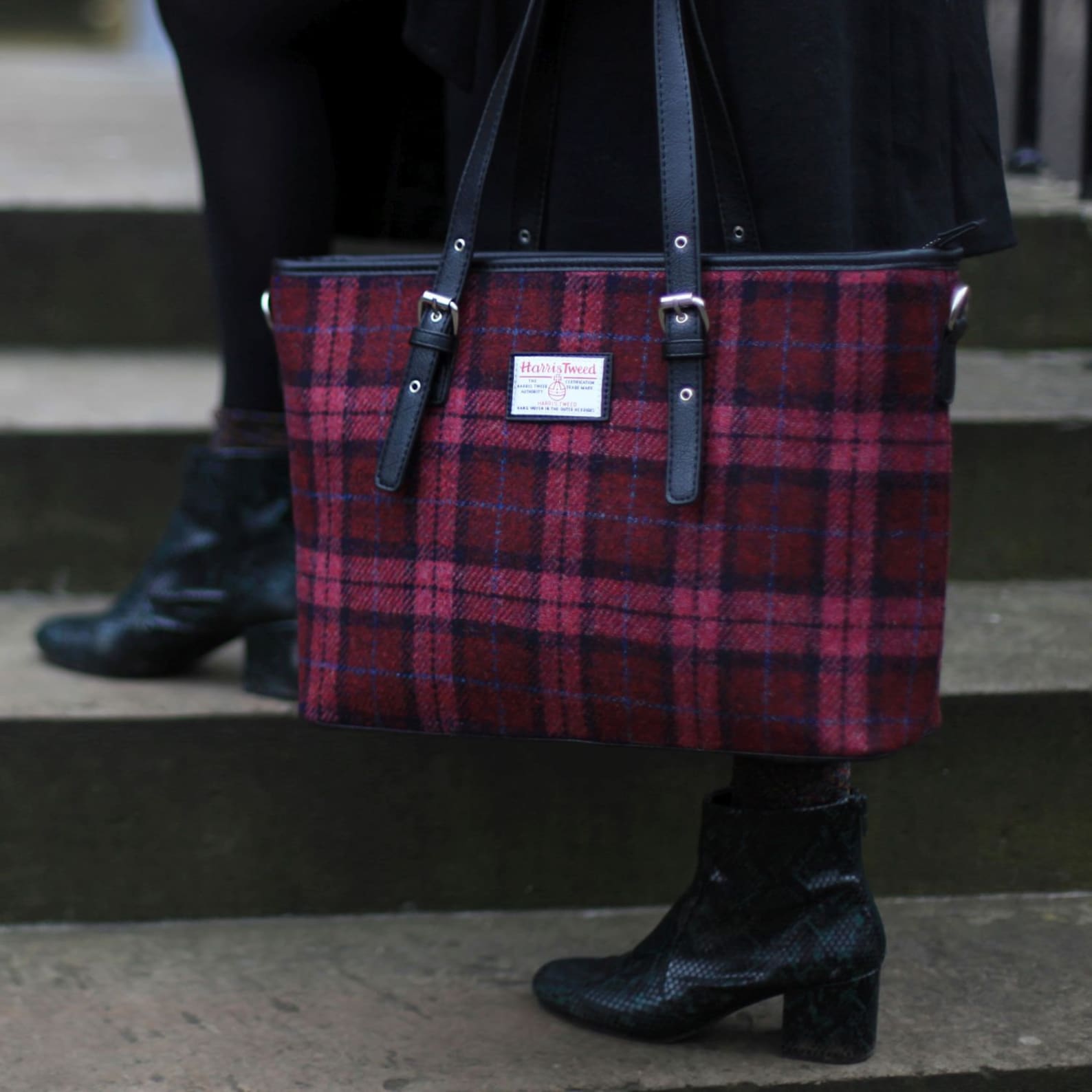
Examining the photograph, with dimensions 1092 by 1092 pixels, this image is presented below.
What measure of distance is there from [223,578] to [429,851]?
0.33 m

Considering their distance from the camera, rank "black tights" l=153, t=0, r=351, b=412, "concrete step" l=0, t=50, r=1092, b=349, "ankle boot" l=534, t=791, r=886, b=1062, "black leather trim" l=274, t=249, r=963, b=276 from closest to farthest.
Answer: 1. "black leather trim" l=274, t=249, r=963, b=276
2. "ankle boot" l=534, t=791, r=886, b=1062
3. "black tights" l=153, t=0, r=351, b=412
4. "concrete step" l=0, t=50, r=1092, b=349

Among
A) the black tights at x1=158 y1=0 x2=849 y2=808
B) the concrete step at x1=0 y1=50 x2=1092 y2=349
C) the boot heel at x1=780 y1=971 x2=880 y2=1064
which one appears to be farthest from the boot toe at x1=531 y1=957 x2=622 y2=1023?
the concrete step at x1=0 y1=50 x2=1092 y2=349

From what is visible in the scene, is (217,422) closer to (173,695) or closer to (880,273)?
(173,695)

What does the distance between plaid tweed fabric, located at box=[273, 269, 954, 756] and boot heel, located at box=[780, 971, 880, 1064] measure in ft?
0.88

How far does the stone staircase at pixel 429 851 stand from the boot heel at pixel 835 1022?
1 cm

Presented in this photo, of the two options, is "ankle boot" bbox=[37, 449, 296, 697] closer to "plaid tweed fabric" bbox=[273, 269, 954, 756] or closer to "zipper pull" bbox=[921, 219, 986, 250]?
"plaid tweed fabric" bbox=[273, 269, 954, 756]

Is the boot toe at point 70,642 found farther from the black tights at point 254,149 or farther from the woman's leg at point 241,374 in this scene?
the black tights at point 254,149

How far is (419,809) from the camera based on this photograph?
56.4 inches

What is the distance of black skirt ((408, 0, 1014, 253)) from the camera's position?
1.02 meters

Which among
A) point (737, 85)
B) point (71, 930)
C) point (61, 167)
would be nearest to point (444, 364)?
point (737, 85)

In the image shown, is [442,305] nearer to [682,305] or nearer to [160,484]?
[682,305]

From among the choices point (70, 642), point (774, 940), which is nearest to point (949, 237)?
point (774, 940)

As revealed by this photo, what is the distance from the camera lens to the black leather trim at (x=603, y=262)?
0.93m

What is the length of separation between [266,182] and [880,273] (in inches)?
26.0
